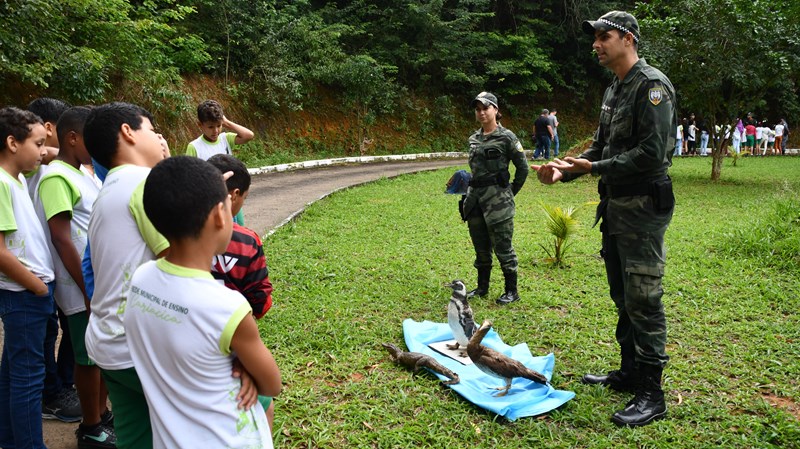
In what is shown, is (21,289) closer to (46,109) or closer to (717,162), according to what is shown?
(46,109)

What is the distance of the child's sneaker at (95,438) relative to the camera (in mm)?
2907

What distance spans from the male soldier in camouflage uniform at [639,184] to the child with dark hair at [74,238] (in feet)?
8.24

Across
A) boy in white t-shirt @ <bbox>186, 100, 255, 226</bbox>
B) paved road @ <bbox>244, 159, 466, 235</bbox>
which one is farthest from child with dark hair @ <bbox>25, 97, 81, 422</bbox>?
paved road @ <bbox>244, 159, 466, 235</bbox>

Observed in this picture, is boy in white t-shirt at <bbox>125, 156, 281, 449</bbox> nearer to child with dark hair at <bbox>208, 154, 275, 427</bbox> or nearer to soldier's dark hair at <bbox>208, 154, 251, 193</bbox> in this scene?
child with dark hair at <bbox>208, 154, 275, 427</bbox>

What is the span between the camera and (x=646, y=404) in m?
3.35

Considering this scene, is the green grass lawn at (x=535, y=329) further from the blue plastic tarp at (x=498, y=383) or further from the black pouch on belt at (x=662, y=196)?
the black pouch on belt at (x=662, y=196)

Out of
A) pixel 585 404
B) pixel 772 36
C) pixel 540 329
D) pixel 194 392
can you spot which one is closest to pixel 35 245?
pixel 194 392

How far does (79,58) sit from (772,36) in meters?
15.0

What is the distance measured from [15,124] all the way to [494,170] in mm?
3825

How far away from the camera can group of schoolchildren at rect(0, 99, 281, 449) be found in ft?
5.33

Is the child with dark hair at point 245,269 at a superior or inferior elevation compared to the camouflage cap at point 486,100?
inferior

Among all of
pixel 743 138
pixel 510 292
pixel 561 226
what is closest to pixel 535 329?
pixel 510 292

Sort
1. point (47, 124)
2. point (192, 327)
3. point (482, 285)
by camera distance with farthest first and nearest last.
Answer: point (482, 285) → point (47, 124) → point (192, 327)

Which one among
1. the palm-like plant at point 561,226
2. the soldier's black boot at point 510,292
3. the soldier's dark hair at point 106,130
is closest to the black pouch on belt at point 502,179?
the soldier's black boot at point 510,292
